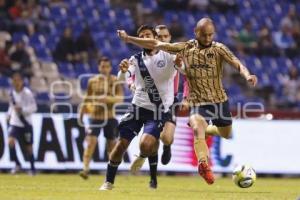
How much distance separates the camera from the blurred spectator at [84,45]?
25.8m

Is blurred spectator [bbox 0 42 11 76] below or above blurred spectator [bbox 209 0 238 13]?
below

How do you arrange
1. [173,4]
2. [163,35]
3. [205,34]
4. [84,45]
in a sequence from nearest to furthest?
[205,34] < [163,35] < [84,45] < [173,4]

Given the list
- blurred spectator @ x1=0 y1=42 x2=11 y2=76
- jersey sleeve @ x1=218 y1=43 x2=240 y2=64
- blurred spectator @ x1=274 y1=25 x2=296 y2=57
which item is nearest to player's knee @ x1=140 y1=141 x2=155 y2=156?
jersey sleeve @ x1=218 y1=43 x2=240 y2=64

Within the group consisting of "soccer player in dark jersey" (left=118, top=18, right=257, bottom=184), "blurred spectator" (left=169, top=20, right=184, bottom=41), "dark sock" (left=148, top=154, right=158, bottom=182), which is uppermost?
"blurred spectator" (left=169, top=20, right=184, bottom=41)

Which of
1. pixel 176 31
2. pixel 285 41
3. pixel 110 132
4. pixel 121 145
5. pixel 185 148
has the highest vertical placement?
pixel 176 31

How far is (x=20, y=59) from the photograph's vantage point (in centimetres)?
2423

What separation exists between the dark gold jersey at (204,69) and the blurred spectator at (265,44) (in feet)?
51.0

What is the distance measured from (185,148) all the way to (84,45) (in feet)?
20.0

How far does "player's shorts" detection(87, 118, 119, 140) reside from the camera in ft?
61.2

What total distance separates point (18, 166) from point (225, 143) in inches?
196

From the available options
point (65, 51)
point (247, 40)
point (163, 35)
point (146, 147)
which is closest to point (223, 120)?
point (146, 147)

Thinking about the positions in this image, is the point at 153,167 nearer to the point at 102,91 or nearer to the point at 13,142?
the point at 102,91

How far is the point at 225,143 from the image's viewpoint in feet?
69.8

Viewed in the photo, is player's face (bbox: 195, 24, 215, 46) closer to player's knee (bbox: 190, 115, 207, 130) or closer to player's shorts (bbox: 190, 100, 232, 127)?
player's shorts (bbox: 190, 100, 232, 127)
